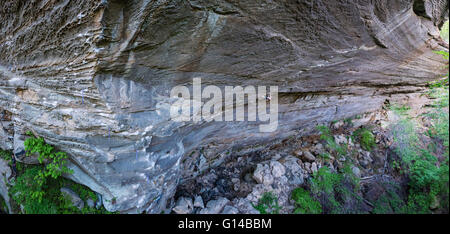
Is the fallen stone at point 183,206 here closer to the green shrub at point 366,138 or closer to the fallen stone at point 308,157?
the fallen stone at point 308,157

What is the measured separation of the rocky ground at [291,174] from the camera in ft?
12.6

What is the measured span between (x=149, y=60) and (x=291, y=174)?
169 inches

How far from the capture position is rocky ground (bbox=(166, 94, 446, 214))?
3.85 m

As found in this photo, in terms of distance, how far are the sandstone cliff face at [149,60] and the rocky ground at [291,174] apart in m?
1.01

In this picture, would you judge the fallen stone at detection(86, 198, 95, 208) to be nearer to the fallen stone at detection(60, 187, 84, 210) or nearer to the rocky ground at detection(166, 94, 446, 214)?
the fallen stone at detection(60, 187, 84, 210)

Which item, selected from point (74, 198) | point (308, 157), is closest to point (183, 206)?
point (74, 198)

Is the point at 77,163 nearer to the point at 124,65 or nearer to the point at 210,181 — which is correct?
the point at 124,65

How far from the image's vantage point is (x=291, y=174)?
4.56 meters

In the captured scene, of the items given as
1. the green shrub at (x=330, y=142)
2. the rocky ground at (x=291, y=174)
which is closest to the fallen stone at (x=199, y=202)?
the rocky ground at (x=291, y=174)

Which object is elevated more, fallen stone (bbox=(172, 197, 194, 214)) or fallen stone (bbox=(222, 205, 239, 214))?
fallen stone (bbox=(172, 197, 194, 214))

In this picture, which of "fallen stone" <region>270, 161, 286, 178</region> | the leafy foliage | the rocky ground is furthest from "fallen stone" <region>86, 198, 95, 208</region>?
"fallen stone" <region>270, 161, 286, 178</region>

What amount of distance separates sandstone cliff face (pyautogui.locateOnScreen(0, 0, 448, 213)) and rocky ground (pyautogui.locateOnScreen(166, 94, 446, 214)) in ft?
3.32

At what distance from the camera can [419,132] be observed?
15.0 feet

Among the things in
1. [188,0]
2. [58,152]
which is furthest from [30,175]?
[188,0]
